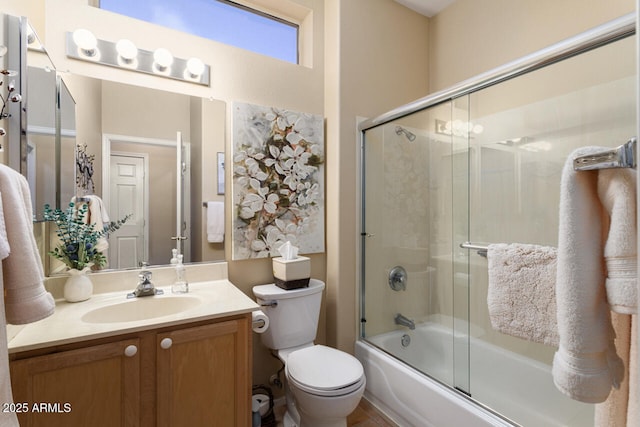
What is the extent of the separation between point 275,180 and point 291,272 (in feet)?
1.98

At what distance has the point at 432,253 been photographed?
2158 millimetres

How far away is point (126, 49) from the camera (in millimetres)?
1538

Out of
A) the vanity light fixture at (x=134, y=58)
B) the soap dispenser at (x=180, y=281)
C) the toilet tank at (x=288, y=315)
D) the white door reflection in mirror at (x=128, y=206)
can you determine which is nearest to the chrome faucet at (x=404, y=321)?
the toilet tank at (x=288, y=315)

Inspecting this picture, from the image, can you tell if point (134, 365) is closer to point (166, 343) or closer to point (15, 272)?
point (166, 343)

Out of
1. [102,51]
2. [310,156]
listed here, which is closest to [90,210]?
[102,51]

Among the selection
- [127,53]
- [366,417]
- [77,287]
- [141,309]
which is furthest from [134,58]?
[366,417]

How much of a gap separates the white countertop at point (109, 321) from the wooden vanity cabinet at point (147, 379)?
0.14ft

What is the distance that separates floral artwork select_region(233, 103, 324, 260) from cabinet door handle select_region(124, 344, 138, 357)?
77 cm

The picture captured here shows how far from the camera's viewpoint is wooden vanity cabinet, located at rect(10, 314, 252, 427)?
1004mm

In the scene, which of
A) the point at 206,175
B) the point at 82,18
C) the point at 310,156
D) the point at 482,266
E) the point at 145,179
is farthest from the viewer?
the point at 310,156

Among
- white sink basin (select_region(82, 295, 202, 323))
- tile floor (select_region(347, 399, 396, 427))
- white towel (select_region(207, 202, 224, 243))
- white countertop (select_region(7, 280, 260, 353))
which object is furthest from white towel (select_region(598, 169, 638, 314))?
white towel (select_region(207, 202, 224, 243))

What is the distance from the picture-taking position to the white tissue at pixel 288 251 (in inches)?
72.9

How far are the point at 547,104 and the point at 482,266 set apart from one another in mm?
1025

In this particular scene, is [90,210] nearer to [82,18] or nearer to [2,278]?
[2,278]
